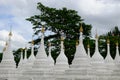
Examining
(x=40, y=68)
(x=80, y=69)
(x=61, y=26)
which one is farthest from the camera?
(x=61, y=26)

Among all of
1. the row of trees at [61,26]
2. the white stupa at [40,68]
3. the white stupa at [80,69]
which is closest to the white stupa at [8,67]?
the white stupa at [40,68]

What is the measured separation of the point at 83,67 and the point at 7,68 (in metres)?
6.42

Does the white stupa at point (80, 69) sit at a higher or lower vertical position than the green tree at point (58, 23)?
lower

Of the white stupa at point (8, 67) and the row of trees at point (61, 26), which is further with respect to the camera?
the row of trees at point (61, 26)

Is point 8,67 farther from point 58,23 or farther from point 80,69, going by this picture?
point 58,23

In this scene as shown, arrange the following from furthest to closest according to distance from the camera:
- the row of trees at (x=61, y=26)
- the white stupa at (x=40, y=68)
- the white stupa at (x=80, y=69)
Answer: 1. the row of trees at (x=61, y=26)
2. the white stupa at (x=40, y=68)
3. the white stupa at (x=80, y=69)

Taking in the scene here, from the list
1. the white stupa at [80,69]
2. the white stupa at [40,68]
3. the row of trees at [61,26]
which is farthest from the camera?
the row of trees at [61,26]

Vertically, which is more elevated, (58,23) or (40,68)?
(58,23)

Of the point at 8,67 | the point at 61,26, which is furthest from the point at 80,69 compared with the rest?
the point at 61,26

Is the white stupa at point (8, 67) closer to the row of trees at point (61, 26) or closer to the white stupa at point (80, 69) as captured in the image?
the white stupa at point (80, 69)

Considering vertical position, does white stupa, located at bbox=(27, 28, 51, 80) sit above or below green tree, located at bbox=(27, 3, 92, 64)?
below

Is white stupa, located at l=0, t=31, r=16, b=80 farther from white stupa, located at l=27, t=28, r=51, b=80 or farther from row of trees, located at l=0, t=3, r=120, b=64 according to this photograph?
row of trees, located at l=0, t=3, r=120, b=64

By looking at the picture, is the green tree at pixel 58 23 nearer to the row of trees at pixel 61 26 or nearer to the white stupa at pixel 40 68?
the row of trees at pixel 61 26

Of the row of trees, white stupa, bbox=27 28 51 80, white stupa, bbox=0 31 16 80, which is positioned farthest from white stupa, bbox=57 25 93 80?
the row of trees
